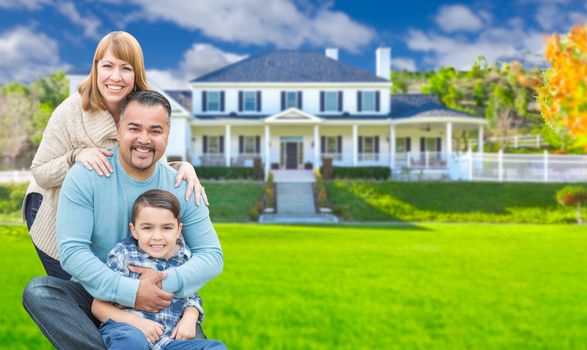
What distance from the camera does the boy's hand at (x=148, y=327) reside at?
115 inches

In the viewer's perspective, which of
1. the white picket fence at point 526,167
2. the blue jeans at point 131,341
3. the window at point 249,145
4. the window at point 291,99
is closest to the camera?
the blue jeans at point 131,341

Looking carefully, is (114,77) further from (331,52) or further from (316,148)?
(331,52)

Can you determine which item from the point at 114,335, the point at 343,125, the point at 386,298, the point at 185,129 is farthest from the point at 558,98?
the point at 343,125

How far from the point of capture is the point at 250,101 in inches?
1261

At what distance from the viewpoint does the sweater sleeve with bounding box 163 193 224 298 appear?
9.74 ft

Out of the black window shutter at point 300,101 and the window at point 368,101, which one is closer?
the black window shutter at point 300,101

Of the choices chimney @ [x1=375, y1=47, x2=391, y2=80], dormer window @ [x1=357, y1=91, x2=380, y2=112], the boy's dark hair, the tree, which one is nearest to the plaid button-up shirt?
the boy's dark hair

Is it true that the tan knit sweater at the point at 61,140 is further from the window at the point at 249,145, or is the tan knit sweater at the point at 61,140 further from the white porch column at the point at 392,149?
the window at the point at 249,145

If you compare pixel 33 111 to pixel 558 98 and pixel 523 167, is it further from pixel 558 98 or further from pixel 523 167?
pixel 558 98

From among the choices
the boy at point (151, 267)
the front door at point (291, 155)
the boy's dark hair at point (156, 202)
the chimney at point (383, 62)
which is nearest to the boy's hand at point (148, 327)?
the boy at point (151, 267)

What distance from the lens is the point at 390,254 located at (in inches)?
479

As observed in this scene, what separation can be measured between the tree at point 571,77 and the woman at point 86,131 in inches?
81.1

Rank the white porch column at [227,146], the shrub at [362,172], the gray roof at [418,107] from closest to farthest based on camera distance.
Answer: the shrub at [362,172], the gray roof at [418,107], the white porch column at [227,146]

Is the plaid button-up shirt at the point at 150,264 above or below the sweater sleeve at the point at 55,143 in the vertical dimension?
below
